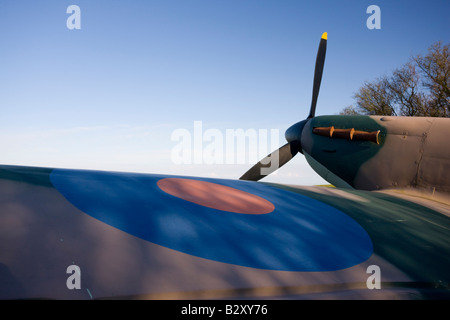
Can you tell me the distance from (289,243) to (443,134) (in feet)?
11.6

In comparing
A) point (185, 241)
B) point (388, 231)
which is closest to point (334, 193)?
point (388, 231)

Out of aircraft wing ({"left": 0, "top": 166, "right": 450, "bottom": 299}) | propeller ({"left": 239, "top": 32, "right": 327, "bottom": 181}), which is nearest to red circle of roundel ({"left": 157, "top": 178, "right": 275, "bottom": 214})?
aircraft wing ({"left": 0, "top": 166, "right": 450, "bottom": 299})

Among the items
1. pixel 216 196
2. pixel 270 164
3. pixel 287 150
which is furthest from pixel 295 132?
pixel 216 196

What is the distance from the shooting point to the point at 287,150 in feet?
24.7

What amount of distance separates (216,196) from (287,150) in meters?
4.80

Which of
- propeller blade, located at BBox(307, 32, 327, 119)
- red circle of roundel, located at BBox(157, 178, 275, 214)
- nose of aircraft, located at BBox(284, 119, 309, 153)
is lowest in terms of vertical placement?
red circle of roundel, located at BBox(157, 178, 275, 214)

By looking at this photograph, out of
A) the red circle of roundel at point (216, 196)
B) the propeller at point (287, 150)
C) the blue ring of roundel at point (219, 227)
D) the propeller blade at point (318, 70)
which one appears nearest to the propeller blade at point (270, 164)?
the propeller at point (287, 150)

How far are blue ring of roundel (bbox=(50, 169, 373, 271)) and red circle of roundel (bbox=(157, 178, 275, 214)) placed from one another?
10cm

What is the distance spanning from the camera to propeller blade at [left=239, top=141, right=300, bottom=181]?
25.0ft

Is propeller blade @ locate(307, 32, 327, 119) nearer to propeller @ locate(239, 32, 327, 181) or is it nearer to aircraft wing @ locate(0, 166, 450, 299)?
propeller @ locate(239, 32, 327, 181)

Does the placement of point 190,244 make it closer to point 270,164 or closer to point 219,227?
point 219,227

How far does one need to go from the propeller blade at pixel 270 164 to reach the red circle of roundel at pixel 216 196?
170 inches

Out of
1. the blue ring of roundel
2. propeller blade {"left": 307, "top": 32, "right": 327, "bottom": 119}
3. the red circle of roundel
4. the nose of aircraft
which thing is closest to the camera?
the blue ring of roundel
